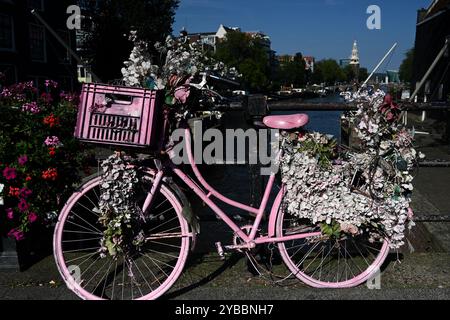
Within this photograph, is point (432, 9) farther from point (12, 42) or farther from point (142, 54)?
point (142, 54)

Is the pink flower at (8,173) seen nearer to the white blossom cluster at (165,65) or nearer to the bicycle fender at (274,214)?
the white blossom cluster at (165,65)

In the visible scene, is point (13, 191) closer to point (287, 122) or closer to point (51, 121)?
point (51, 121)

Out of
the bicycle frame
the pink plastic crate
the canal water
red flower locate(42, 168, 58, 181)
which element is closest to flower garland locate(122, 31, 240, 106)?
the pink plastic crate

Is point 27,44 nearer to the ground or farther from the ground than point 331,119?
farther from the ground

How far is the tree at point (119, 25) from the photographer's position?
36906 mm

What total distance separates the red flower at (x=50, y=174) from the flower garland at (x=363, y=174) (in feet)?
5.07

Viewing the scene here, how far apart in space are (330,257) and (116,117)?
2.02 meters

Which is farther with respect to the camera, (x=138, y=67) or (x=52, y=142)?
(x=52, y=142)

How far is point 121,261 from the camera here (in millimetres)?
3672

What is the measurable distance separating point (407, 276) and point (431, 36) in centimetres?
3089

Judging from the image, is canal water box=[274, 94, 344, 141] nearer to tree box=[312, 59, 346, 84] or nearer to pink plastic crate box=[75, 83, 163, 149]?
pink plastic crate box=[75, 83, 163, 149]

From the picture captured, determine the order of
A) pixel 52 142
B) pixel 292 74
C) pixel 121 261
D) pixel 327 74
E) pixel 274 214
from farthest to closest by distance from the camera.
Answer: pixel 327 74 < pixel 292 74 < pixel 121 261 < pixel 52 142 < pixel 274 214

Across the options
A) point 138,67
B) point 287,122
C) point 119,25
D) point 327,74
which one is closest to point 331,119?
point 287,122

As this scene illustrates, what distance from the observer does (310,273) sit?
3475 mm
